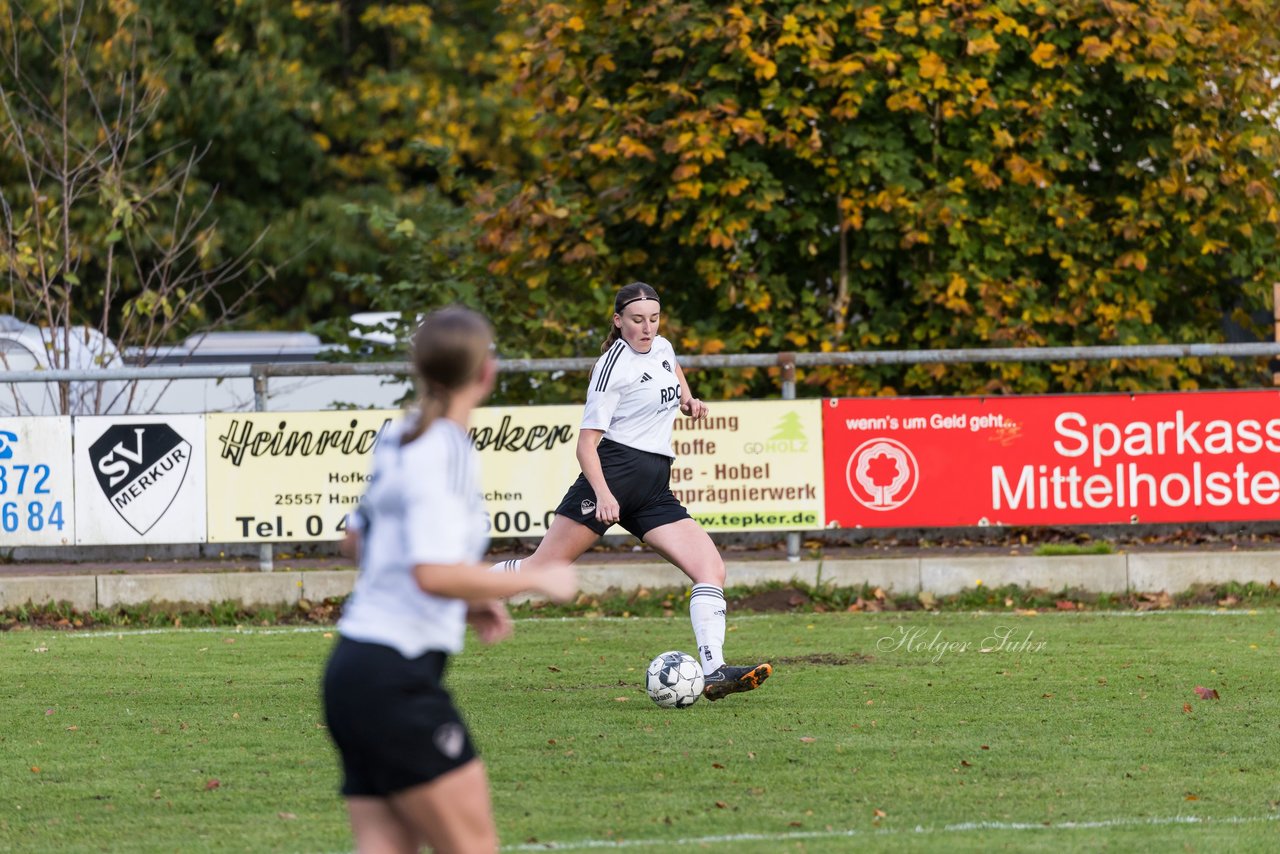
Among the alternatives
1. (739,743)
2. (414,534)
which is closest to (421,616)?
(414,534)

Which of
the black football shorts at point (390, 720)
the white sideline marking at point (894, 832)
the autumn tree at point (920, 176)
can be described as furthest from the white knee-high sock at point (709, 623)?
the autumn tree at point (920, 176)

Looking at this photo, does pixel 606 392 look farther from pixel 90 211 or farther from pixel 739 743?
pixel 90 211

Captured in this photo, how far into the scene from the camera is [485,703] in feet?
26.4

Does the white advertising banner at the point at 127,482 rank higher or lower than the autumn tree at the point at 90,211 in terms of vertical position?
lower

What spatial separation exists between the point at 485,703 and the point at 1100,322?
8.00m

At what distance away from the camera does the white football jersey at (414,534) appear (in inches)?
143

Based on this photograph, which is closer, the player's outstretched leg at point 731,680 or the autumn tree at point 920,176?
the player's outstretched leg at point 731,680

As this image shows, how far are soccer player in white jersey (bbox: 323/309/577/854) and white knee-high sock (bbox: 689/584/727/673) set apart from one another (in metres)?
4.21

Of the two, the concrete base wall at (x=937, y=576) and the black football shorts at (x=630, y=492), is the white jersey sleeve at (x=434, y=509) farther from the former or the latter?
the concrete base wall at (x=937, y=576)

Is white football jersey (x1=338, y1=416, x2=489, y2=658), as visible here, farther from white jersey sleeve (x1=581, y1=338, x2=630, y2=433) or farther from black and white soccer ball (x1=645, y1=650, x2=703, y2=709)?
white jersey sleeve (x1=581, y1=338, x2=630, y2=433)

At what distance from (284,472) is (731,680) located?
16.5ft

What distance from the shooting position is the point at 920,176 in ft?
47.4

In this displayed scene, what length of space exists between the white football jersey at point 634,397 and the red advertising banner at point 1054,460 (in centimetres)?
411

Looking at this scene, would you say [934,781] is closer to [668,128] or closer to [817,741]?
[817,741]
